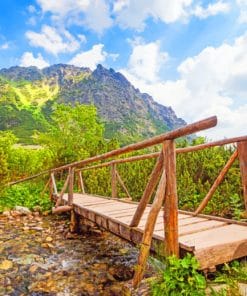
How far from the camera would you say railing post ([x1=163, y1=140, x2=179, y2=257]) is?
3.03 meters

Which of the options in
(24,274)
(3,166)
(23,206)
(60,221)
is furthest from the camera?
(3,166)

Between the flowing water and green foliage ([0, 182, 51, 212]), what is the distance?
7.52 ft

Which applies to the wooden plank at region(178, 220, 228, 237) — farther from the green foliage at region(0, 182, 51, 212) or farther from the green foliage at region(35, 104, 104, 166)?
the green foliage at region(35, 104, 104, 166)

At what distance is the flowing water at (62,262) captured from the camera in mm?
4340

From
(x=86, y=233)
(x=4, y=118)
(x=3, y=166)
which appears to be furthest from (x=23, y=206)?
(x=4, y=118)

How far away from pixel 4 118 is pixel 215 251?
130 meters

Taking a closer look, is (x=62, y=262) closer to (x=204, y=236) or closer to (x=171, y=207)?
(x=204, y=236)

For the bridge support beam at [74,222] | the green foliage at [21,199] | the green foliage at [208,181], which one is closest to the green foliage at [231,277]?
the green foliage at [208,181]

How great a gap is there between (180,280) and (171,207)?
2.06ft

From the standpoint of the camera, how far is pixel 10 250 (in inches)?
240

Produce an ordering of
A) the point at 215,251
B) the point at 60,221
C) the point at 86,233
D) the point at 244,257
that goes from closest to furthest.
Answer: the point at 215,251, the point at 244,257, the point at 86,233, the point at 60,221

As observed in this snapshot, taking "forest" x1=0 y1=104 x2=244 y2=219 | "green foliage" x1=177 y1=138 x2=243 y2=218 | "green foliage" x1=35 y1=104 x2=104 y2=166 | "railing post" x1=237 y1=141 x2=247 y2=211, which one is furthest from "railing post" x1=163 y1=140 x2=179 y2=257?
"green foliage" x1=35 y1=104 x2=104 y2=166

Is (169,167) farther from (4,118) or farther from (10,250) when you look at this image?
(4,118)

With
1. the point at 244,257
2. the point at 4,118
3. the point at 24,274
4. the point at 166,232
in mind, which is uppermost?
the point at 4,118
